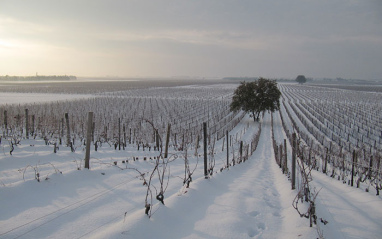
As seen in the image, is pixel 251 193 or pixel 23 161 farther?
pixel 23 161

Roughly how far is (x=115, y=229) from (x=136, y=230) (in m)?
0.28

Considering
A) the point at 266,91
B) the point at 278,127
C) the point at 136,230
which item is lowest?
the point at 278,127

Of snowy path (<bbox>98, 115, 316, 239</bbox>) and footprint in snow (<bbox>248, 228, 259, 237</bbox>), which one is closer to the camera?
snowy path (<bbox>98, 115, 316, 239</bbox>)

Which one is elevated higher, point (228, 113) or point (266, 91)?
point (266, 91)

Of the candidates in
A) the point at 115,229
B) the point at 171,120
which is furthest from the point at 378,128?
the point at 115,229

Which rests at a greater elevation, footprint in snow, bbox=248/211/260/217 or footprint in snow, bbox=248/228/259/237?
footprint in snow, bbox=248/228/259/237

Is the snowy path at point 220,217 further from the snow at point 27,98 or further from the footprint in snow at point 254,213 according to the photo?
the snow at point 27,98

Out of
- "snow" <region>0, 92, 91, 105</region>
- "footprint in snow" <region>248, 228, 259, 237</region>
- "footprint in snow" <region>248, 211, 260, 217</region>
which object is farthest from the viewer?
"snow" <region>0, 92, 91, 105</region>

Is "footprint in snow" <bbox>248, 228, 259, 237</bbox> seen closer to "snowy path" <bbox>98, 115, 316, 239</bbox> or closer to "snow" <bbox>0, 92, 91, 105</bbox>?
"snowy path" <bbox>98, 115, 316, 239</bbox>

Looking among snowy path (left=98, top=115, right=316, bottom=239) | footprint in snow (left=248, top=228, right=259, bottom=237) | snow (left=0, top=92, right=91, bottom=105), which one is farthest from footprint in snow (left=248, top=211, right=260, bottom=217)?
snow (left=0, top=92, right=91, bottom=105)

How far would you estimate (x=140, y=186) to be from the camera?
17.8 ft

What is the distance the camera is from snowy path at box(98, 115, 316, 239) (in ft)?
11.8

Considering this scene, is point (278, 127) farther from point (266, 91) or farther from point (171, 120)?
point (171, 120)

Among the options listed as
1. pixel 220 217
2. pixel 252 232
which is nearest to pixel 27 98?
pixel 220 217
